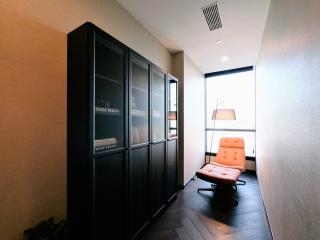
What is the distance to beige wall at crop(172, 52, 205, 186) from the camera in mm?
3420

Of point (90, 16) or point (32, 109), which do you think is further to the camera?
point (90, 16)

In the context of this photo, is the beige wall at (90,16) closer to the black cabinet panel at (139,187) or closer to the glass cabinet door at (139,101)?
the glass cabinet door at (139,101)

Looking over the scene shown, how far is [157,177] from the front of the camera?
233 centimetres

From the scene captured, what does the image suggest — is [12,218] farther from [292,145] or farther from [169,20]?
[169,20]

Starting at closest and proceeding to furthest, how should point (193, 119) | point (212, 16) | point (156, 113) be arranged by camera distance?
point (212, 16) → point (156, 113) → point (193, 119)

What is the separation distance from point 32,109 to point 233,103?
15.4ft

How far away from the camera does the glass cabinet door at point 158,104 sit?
234 cm

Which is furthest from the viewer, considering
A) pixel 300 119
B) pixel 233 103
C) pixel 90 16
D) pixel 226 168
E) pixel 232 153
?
pixel 233 103

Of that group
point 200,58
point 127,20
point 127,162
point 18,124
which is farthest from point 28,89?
point 200,58

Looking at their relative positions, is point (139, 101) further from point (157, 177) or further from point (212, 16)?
point (212, 16)

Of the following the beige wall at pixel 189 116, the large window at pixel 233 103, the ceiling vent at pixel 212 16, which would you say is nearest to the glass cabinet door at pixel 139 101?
the ceiling vent at pixel 212 16

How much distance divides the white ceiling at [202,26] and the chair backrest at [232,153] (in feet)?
6.68

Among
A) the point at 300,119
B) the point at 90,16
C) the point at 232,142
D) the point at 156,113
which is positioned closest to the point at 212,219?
the point at 156,113

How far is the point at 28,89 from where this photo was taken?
4.11 feet
